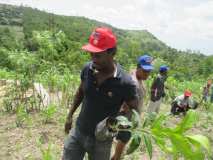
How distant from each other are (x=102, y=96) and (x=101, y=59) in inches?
11.2

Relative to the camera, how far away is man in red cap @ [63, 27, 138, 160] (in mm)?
2248

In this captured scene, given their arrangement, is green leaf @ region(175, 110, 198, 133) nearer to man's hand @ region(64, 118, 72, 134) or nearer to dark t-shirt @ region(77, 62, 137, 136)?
dark t-shirt @ region(77, 62, 137, 136)

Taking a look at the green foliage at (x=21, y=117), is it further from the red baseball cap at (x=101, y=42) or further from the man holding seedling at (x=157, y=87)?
the red baseball cap at (x=101, y=42)

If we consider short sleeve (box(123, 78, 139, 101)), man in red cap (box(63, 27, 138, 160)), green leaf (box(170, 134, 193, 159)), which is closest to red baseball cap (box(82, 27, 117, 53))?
man in red cap (box(63, 27, 138, 160))

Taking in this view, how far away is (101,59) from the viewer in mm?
2258

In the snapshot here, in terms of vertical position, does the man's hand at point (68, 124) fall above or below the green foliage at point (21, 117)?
above

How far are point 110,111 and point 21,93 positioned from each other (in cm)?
425

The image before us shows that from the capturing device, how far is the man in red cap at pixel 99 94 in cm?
225

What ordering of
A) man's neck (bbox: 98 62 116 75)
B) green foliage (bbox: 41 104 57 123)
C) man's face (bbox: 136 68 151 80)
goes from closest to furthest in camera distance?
1. man's neck (bbox: 98 62 116 75)
2. man's face (bbox: 136 68 151 80)
3. green foliage (bbox: 41 104 57 123)

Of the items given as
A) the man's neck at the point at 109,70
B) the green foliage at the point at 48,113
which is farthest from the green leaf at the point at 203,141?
the green foliage at the point at 48,113

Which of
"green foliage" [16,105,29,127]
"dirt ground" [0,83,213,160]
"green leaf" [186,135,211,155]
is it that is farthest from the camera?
"green foliage" [16,105,29,127]

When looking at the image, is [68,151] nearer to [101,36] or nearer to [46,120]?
[101,36]

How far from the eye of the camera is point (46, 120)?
5957 mm

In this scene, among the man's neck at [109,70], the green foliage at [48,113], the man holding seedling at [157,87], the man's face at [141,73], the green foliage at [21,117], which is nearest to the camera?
the man's neck at [109,70]
